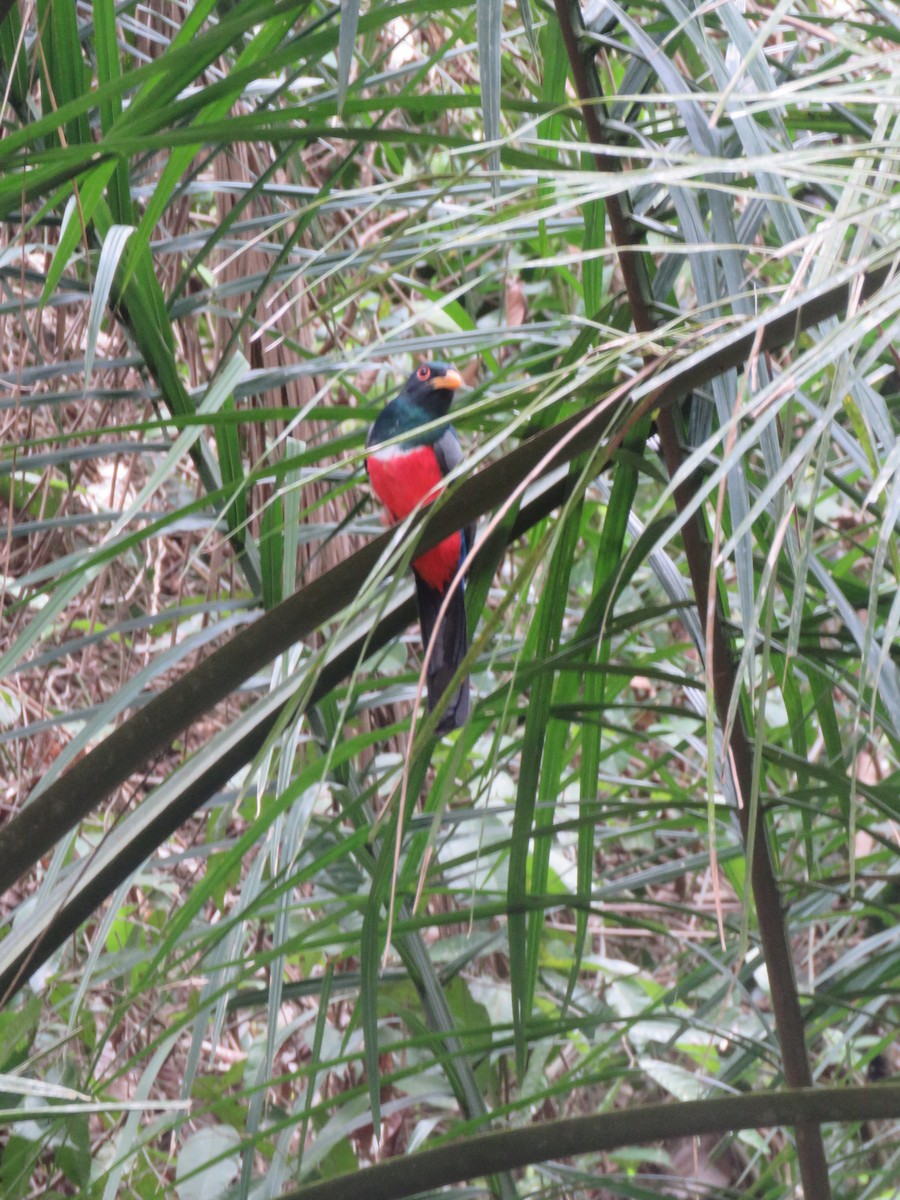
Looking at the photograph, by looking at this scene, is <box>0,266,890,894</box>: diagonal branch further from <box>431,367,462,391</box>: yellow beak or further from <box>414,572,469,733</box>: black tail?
<box>431,367,462,391</box>: yellow beak

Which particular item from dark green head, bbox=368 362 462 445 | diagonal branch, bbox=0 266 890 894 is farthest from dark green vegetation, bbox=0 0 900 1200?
dark green head, bbox=368 362 462 445

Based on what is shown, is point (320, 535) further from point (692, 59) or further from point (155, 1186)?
point (155, 1186)

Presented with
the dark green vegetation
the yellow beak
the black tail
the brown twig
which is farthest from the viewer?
the yellow beak

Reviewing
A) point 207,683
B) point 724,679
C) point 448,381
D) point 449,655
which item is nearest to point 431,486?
point 448,381

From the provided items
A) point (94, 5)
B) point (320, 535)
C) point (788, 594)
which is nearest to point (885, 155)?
point (788, 594)

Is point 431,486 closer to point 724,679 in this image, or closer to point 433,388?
point 433,388

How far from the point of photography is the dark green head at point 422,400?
215 cm

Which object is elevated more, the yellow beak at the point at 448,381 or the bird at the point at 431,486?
the yellow beak at the point at 448,381

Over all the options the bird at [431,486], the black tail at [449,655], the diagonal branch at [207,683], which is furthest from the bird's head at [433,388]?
the diagonal branch at [207,683]

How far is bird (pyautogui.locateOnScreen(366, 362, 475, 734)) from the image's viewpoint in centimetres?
143

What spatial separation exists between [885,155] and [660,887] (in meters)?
3.28

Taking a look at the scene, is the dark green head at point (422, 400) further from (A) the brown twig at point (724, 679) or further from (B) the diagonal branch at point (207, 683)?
(B) the diagonal branch at point (207, 683)

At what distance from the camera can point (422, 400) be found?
2186 millimetres

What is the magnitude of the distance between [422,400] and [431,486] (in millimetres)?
253
